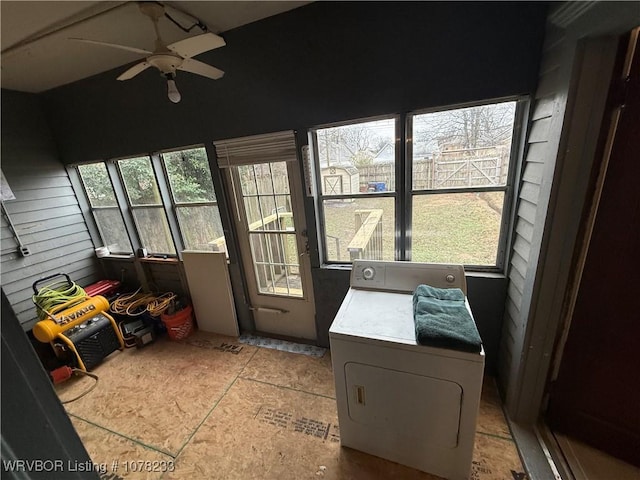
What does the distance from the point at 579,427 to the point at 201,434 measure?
2.30 m

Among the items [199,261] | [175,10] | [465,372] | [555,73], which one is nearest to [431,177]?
[555,73]

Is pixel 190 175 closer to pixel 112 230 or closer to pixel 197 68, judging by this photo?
pixel 197 68

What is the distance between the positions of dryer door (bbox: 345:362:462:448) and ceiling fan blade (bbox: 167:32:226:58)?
177 centimetres

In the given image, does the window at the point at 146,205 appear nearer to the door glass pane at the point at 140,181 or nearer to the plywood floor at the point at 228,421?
the door glass pane at the point at 140,181

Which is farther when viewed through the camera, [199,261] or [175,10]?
[199,261]

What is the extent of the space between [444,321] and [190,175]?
251 cm

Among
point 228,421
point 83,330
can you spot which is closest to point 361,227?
point 228,421

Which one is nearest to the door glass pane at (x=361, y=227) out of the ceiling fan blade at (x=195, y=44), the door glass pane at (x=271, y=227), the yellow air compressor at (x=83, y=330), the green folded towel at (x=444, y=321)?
the door glass pane at (x=271, y=227)

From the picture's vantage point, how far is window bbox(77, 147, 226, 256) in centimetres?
260

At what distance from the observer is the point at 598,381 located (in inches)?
54.4

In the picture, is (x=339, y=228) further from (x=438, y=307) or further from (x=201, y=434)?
(x=201, y=434)

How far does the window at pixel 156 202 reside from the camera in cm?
260

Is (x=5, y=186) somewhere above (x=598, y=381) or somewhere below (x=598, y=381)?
above

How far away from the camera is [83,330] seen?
7.95 ft
